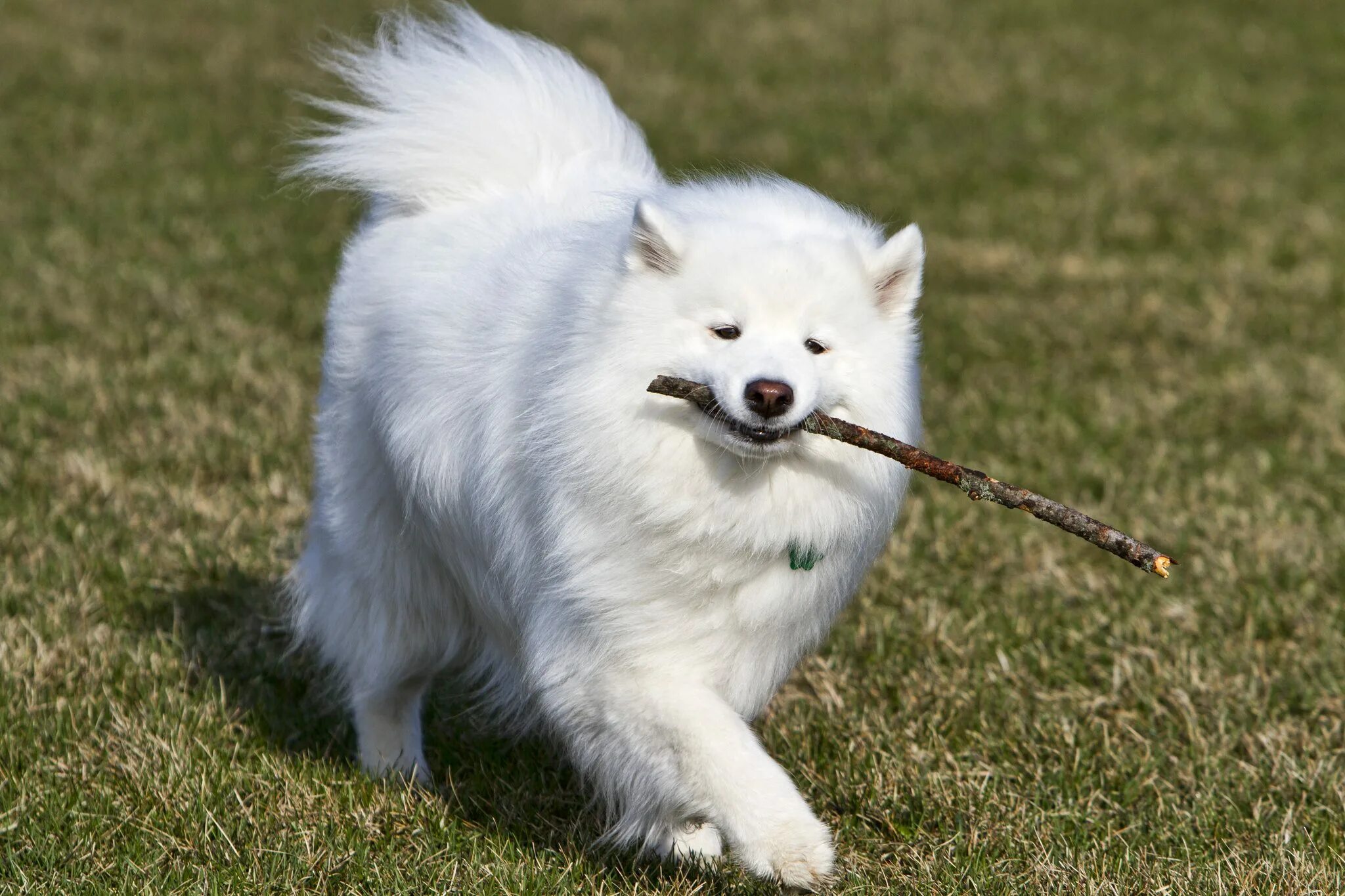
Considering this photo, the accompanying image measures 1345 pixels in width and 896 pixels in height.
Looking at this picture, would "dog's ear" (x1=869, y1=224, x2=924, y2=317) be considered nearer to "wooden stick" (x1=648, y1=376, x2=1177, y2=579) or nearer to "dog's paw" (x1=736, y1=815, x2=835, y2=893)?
"wooden stick" (x1=648, y1=376, x2=1177, y2=579)

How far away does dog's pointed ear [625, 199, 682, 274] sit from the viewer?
9.80 ft

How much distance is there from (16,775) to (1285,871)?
120 inches

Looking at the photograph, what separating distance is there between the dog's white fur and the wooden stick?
0.12 feet

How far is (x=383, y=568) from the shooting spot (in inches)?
156

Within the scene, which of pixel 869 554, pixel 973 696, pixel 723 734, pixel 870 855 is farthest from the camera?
pixel 973 696

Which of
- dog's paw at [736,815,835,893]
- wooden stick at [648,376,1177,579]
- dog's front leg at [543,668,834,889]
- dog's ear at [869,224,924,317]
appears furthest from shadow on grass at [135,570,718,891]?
dog's ear at [869,224,924,317]

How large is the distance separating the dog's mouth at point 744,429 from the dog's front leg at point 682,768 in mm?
588

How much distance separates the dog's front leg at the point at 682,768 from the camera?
296cm

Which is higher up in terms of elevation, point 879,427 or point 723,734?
point 879,427

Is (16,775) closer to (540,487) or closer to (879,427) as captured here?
(540,487)

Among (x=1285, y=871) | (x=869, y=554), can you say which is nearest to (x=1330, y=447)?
(x=1285, y=871)

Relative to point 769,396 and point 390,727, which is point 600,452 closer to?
point 769,396

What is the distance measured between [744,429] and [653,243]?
415mm

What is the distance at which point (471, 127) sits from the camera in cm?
402
